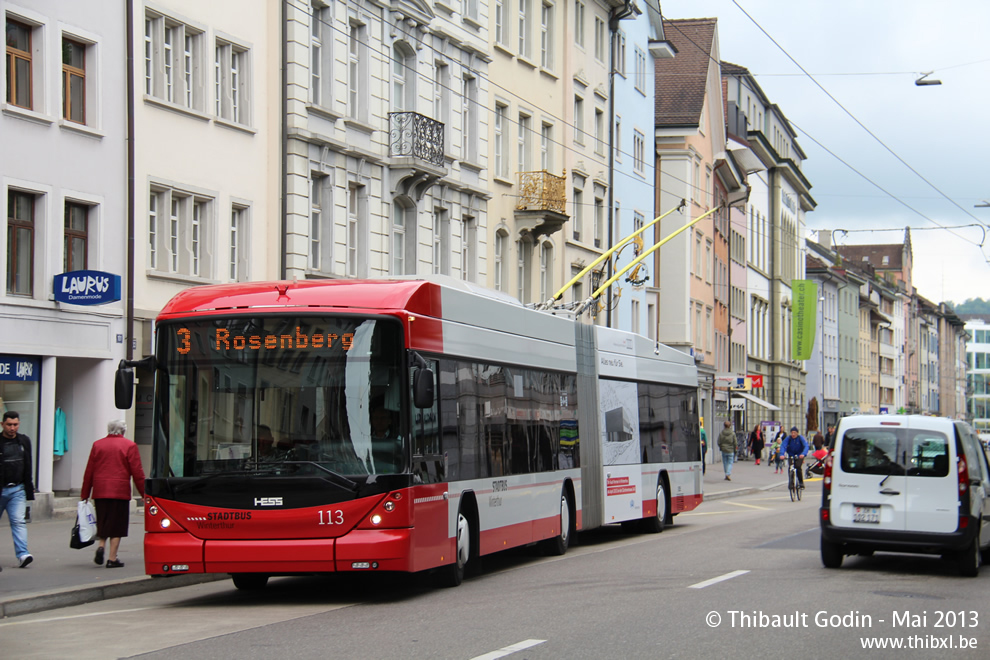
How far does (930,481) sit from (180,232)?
608 inches

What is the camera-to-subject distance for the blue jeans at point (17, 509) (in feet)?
52.3

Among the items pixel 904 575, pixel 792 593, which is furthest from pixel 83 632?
pixel 904 575

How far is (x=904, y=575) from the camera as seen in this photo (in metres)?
15.9

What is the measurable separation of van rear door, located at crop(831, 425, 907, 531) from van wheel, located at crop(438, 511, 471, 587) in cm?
427

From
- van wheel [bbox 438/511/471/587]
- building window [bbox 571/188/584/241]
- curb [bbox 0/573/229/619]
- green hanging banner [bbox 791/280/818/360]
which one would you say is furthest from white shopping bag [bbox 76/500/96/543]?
green hanging banner [bbox 791/280/818/360]

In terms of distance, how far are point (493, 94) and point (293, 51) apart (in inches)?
442

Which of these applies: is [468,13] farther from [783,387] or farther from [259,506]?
[783,387]

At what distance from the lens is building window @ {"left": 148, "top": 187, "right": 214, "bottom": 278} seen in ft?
85.4

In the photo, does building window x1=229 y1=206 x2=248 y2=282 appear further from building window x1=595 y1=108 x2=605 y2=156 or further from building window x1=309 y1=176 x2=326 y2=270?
building window x1=595 y1=108 x2=605 y2=156

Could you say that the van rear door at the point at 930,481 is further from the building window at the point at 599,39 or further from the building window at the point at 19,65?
the building window at the point at 599,39

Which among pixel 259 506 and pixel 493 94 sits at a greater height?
pixel 493 94

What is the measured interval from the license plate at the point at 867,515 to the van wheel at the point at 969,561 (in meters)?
0.97

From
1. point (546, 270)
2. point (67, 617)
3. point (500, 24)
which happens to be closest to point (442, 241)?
point (500, 24)

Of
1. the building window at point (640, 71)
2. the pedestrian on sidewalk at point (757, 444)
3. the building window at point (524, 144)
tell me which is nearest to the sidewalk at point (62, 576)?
the building window at point (524, 144)
